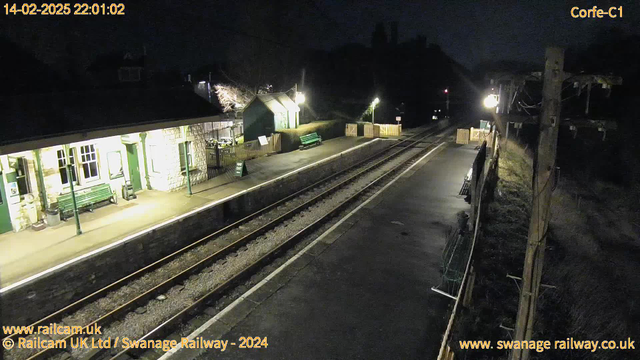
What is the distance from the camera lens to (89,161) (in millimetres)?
13695

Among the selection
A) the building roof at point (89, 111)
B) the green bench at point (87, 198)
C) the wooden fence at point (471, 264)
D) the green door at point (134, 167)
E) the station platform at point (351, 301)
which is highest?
the building roof at point (89, 111)

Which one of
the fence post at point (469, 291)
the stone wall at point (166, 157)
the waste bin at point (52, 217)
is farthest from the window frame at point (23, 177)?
the fence post at point (469, 291)

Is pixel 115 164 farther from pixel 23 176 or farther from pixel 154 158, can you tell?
pixel 23 176

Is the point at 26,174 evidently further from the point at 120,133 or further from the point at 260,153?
the point at 260,153

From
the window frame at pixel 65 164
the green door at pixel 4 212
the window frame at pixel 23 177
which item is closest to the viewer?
the green door at pixel 4 212

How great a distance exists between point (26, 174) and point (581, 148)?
3998 cm

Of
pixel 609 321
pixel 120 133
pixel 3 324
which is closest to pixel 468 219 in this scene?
pixel 609 321

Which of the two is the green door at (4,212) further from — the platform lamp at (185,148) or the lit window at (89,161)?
the platform lamp at (185,148)

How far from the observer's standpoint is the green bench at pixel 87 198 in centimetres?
1262

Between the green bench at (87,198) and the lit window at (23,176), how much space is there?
918 millimetres

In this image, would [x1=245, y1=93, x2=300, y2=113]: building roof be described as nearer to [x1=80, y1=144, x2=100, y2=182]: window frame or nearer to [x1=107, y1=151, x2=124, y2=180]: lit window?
[x1=107, y1=151, x2=124, y2=180]: lit window

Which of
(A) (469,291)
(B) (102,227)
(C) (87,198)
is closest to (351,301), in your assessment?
(A) (469,291)

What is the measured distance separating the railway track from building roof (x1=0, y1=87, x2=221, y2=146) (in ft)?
16.1

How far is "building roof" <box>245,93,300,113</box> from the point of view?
2752cm
